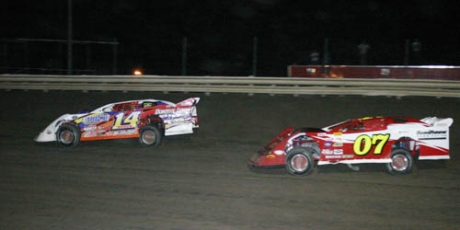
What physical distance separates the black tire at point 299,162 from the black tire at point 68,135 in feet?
18.8

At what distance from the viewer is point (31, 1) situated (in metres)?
51.9

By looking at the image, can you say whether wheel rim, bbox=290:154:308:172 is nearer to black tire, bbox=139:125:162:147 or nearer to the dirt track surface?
the dirt track surface

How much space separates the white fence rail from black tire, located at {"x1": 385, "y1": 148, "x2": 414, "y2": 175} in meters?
7.04

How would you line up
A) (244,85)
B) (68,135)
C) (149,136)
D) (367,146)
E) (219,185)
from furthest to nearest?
(244,85) → (68,135) → (149,136) → (367,146) → (219,185)

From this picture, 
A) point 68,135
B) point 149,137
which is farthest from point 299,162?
point 68,135

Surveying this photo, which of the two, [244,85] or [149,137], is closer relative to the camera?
[149,137]

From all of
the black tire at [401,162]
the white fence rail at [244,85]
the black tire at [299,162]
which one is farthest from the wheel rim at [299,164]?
the white fence rail at [244,85]

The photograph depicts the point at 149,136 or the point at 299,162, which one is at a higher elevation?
the point at 149,136

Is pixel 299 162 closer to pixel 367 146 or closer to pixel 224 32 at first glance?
pixel 367 146

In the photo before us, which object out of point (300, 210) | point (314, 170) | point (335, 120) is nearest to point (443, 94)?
point (335, 120)

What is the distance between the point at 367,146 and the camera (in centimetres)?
1120

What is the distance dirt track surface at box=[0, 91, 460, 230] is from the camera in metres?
7.83

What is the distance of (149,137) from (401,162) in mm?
5969

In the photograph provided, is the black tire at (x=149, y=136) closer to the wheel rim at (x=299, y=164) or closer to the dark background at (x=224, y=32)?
the wheel rim at (x=299, y=164)
